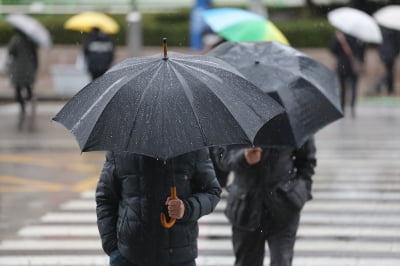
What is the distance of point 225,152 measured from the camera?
5.66 metres

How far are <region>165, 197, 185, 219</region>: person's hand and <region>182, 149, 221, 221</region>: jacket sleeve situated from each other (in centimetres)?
17

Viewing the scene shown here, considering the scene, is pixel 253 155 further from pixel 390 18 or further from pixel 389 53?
pixel 389 53

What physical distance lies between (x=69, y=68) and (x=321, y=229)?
14.0m

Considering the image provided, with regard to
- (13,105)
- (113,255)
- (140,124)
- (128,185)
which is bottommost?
(13,105)

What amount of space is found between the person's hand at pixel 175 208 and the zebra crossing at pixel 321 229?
11.5 feet

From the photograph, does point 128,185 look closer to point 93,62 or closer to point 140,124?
point 140,124

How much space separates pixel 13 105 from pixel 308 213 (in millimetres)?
12464

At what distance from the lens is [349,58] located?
18188 mm

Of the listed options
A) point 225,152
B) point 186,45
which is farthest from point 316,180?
point 186,45

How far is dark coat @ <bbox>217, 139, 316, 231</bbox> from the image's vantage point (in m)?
5.48

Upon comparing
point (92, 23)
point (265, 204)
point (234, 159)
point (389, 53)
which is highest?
point (234, 159)

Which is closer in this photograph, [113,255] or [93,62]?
[113,255]

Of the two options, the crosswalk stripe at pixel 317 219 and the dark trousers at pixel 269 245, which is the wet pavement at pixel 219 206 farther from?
the dark trousers at pixel 269 245

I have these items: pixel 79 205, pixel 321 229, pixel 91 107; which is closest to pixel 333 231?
pixel 321 229
